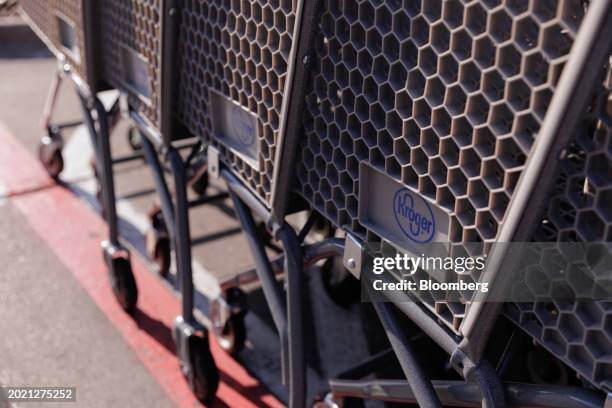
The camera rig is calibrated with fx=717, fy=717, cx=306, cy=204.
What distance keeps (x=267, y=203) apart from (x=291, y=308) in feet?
1.29

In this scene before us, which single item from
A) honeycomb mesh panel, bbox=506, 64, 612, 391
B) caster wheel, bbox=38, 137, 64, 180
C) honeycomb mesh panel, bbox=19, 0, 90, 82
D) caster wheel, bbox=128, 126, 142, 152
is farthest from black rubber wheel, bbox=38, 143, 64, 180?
honeycomb mesh panel, bbox=506, 64, 612, 391

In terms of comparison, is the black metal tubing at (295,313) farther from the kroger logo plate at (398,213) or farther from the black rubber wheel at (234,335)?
the black rubber wheel at (234,335)

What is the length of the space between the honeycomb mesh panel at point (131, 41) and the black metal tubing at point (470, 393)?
144 cm

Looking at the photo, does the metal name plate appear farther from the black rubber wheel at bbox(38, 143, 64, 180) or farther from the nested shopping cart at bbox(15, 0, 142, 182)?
the black rubber wheel at bbox(38, 143, 64, 180)

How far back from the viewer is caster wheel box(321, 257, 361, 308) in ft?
13.6

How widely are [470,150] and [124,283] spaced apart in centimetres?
275

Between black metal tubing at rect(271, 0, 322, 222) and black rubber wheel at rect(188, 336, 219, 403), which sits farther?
black rubber wheel at rect(188, 336, 219, 403)

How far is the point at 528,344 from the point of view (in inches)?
138

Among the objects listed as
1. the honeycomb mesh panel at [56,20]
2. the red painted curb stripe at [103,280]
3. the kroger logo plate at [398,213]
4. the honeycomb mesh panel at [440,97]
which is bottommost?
the red painted curb stripe at [103,280]

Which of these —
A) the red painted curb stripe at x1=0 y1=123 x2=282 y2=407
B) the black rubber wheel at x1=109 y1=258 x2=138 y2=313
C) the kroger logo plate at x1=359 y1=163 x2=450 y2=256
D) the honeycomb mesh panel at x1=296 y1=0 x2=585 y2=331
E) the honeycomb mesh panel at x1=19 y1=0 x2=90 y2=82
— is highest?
the honeycomb mesh panel at x1=296 y1=0 x2=585 y2=331

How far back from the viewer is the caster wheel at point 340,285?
414 cm

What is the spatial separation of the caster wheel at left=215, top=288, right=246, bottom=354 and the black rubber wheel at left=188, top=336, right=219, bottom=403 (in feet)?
0.96

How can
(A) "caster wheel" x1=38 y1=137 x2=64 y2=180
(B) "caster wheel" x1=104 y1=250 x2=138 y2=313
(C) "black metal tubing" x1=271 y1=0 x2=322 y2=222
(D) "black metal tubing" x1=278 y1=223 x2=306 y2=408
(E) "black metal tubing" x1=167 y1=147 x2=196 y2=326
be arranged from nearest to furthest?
(C) "black metal tubing" x1=271 y1=0 x2=322 y2=222 < (D) "black metal tubing" x1=278 y1=223 x2=306 y2=408 < (E) "black metal tubing" x1=167 y1=147 x2=196 y2=326 < (B) "caster wheel" x1=104 y1=250 x2=138 y2=313 < (A) "caster wheel" x1=38 y1=137 x2=64 y2=180

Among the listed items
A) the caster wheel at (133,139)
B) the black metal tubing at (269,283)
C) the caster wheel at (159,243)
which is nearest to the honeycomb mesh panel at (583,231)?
the black metal tubing at (269,283)
